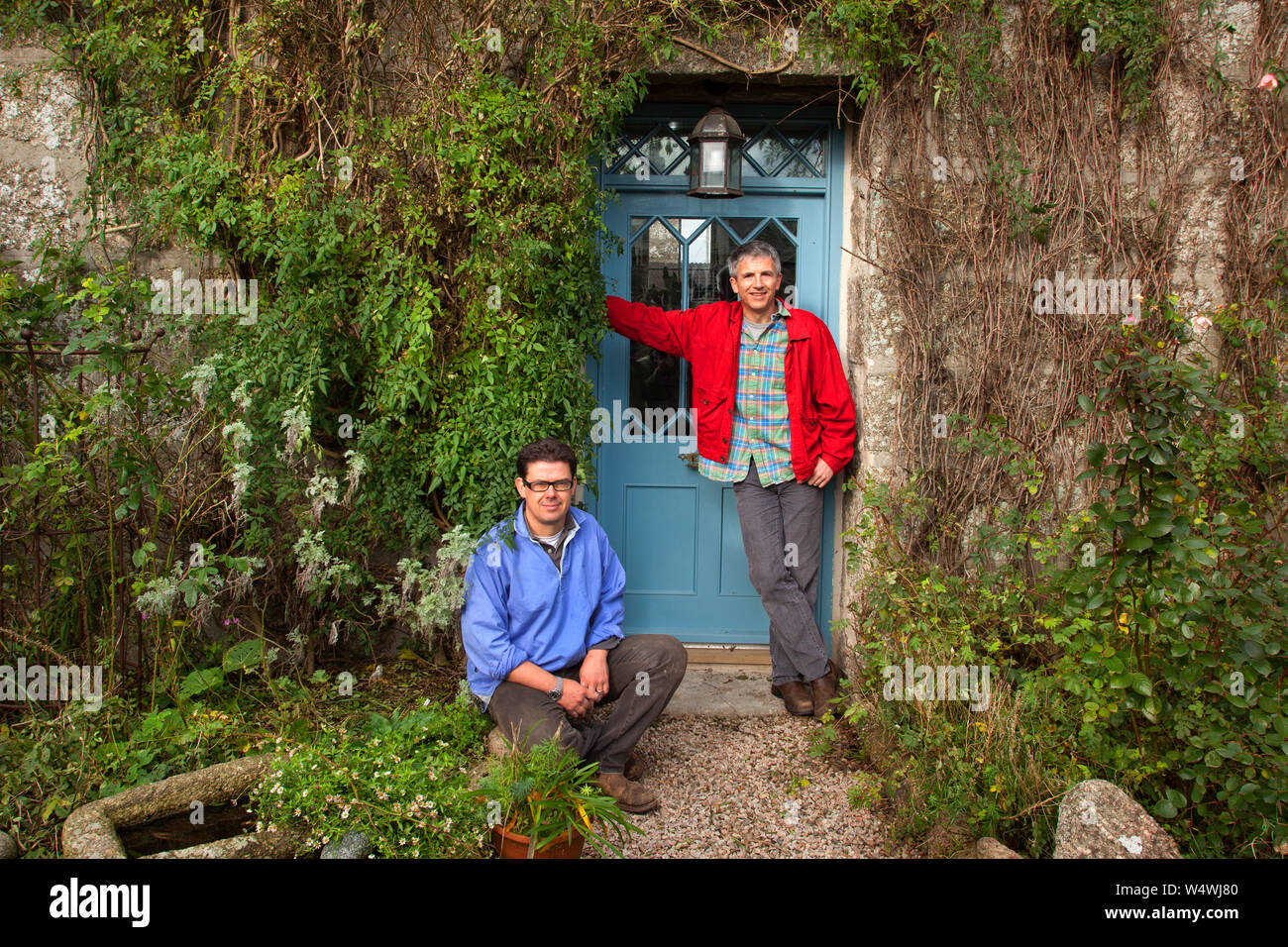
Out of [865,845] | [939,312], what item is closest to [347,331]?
[939,312]

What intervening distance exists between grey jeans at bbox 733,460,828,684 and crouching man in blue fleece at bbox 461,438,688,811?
3.05ft

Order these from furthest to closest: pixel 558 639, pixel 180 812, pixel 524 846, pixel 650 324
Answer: pixel 650 324
pixel 558 639
pixel 180 812
pixel 524 846

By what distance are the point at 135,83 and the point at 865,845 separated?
4442 millimetres

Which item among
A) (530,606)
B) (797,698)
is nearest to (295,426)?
(530,606)

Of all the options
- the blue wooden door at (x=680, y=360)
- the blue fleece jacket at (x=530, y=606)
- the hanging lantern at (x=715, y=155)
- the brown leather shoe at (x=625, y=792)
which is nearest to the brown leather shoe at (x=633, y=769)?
the brown leather shoe at (x=625, y=792)

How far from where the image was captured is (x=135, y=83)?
169 inches

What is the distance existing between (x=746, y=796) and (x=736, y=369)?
1.92m

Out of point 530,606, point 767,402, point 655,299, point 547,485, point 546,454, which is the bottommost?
point 530,606

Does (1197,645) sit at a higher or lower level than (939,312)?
lower

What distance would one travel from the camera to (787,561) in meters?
4.55

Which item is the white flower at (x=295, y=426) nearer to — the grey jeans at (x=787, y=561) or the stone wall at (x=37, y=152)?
the stone wall at (x=37, y=152)

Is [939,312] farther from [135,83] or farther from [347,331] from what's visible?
[135,83]

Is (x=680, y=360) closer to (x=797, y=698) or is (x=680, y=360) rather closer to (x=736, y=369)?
(x=736, y=369)

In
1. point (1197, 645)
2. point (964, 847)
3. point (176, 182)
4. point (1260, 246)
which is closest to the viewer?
point (1197, 645)
